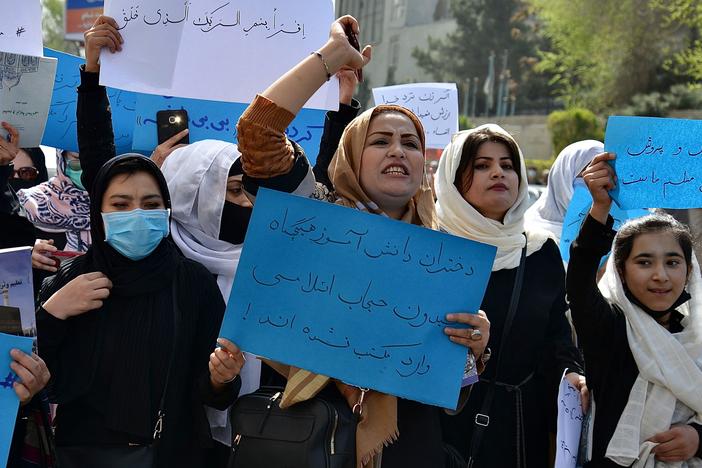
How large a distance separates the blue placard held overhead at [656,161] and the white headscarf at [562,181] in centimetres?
151

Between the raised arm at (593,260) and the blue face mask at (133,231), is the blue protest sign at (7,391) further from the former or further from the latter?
the raised arm at (593,260)

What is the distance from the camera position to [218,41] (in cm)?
327

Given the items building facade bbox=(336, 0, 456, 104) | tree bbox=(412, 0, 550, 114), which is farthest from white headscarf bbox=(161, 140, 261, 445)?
building facade bbox=(336, 0, 456, 104)

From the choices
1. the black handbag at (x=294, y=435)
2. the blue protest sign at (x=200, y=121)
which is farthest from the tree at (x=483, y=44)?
the black handbag at (x=294, y=435)

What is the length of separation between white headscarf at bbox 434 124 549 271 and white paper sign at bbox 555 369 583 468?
1.52ft

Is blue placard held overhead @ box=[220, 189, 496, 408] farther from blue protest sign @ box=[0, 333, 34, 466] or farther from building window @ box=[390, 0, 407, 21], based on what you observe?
building window @ box=[390, 0, 407, 21]

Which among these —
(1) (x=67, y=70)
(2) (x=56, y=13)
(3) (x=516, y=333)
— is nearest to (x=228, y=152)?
(3) (x=516, y=333)

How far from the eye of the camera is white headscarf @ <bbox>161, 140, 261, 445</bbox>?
311 centimetres

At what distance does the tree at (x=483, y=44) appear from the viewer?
48.6 metres

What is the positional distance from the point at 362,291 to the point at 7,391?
976mm

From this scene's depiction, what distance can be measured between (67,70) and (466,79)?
46456 millimetres

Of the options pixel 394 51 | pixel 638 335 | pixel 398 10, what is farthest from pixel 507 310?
pixel 398 10

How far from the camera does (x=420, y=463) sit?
2426 millimetres

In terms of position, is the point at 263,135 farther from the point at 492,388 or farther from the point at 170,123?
the point at 170,123
